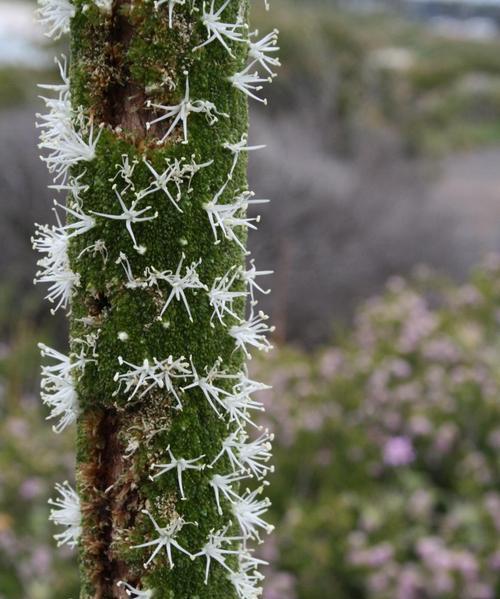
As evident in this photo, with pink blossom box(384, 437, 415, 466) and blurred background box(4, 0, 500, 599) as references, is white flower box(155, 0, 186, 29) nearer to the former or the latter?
blurred background box(4, 0, 500, 599)

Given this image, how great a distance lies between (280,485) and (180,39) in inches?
153

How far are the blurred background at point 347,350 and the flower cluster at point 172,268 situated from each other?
54 cm

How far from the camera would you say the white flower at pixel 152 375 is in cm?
129

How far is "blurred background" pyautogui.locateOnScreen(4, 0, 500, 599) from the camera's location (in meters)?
4.16

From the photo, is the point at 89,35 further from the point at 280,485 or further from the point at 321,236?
the point at 321,236

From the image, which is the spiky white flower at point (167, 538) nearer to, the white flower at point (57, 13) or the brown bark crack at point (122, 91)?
the brown bark crack at point (122, 91)

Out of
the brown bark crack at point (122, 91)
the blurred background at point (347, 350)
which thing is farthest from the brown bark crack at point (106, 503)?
the blurred background at point (347, 350)

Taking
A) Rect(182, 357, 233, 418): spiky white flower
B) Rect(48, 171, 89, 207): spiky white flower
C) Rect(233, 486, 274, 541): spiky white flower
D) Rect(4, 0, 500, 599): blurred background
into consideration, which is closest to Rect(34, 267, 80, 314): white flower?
Rect(48, 171, 89, 207): spiky white flower

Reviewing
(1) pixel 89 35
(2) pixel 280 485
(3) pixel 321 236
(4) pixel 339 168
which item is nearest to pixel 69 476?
(2) pixel 280 485

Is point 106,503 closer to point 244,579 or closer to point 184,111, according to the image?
point 244,579

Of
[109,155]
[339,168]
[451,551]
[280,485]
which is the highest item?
[109,155]

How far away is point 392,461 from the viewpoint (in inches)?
185

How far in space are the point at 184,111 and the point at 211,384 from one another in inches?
16.6

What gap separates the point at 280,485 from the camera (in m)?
4.87
